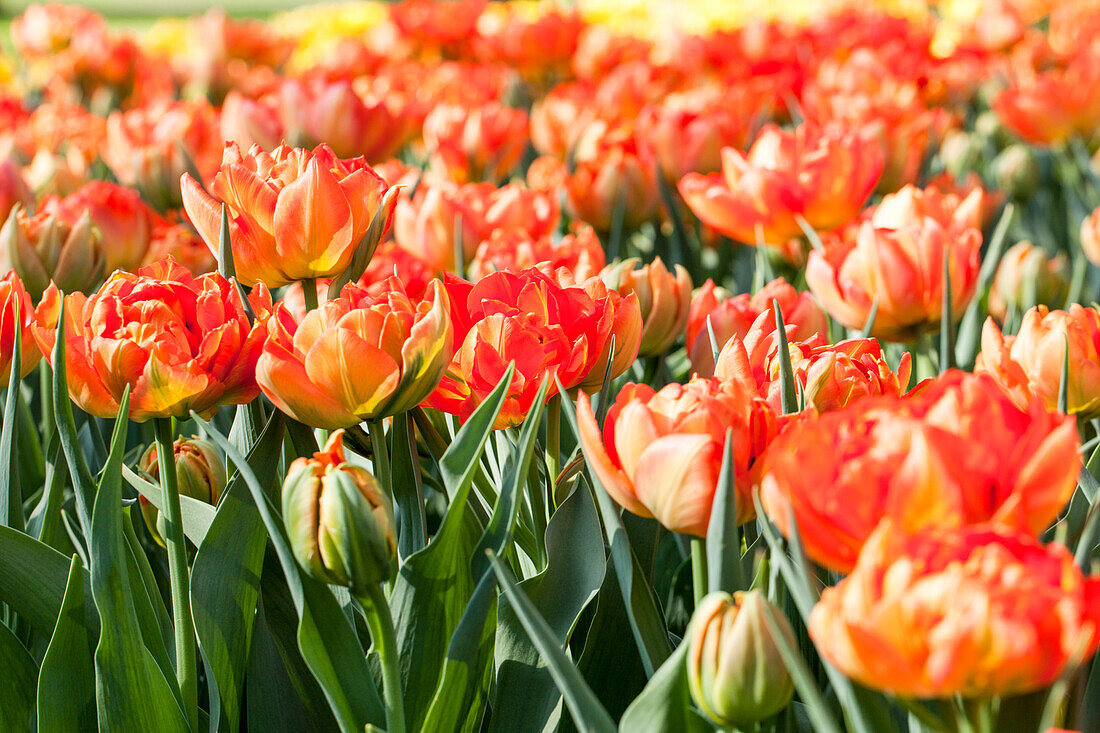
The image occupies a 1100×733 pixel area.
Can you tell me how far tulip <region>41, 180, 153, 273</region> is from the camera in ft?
3.81

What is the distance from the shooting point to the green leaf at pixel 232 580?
0.63 meters

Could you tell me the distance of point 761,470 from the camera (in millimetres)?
520

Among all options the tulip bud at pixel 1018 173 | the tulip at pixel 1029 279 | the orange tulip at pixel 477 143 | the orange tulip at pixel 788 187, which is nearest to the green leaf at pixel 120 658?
the orange tulip at pixel 788 187

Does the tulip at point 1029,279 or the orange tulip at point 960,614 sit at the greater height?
the orange tulip at point 960,614

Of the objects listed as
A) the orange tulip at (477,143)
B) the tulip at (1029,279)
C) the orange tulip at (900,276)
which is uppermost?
the orange tulip at (900,276)

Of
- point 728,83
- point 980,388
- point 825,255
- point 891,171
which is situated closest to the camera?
point 980,388

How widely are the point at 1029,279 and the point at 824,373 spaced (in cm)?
70

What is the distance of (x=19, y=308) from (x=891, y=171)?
122 centimetres

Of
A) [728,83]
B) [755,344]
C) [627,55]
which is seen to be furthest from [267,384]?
[627,55]

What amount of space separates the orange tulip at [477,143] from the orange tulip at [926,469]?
4.46 feet

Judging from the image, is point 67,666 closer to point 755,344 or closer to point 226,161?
point 226,161

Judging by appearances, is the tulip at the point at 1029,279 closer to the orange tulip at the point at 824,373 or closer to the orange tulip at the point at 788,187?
the orange tulip at the point at 788,187

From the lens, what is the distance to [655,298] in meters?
0.91

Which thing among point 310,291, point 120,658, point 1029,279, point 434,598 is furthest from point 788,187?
point 120,658
